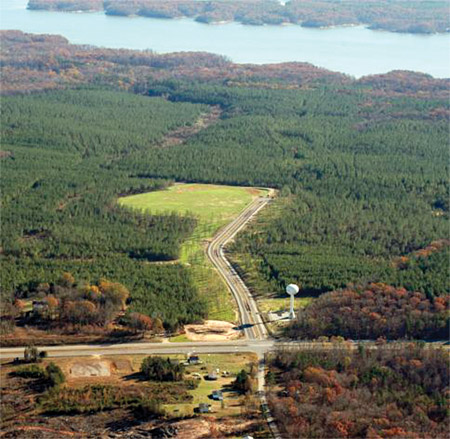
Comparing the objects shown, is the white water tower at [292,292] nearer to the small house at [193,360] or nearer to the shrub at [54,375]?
the small house at [193,360]

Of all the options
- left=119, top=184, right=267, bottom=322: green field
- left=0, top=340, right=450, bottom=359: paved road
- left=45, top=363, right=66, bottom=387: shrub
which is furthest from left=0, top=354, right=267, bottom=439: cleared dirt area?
left=119, top=184, right=267, bottom=322: green field

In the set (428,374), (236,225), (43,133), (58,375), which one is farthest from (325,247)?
(43,133)

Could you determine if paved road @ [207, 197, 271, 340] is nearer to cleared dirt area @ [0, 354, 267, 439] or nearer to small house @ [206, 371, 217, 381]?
cleared dirt area @ [0, 354, 267, 439]

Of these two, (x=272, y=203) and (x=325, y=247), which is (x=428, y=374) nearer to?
(x=325, y=247)

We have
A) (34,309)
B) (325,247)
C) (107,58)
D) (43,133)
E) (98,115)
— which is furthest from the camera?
(107,58)

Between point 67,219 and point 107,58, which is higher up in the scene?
point 107,58

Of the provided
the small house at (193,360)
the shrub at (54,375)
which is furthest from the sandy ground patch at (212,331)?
the shrub at (54,375)

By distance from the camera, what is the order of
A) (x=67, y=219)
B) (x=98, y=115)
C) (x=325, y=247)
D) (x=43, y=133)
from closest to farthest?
(x=325, y=247)
(x=67, y=219)
(x=43, y=133)
(x=98, y=115)
